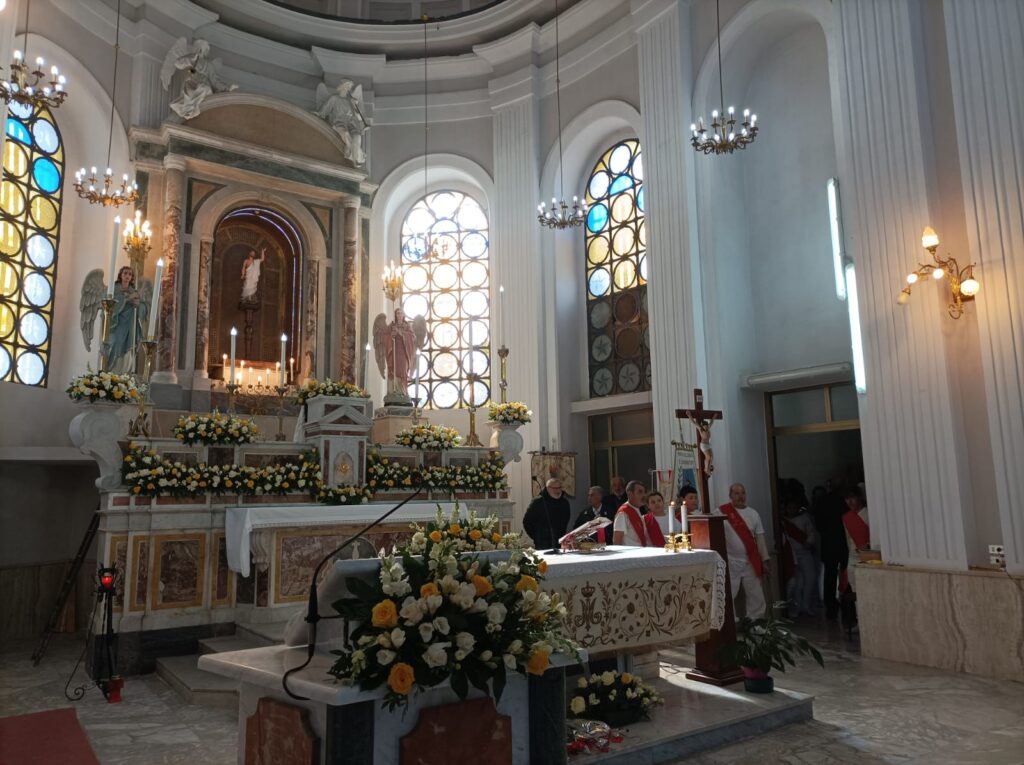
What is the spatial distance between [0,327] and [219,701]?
278 inches

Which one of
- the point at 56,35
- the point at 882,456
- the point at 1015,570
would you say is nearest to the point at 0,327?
the point at 56,35

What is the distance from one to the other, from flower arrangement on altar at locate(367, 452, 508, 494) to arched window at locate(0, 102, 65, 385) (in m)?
5.44

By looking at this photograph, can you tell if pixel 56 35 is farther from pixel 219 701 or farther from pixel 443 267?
pixel 219 701

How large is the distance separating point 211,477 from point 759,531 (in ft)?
18.7

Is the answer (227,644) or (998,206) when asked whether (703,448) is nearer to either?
(998,206)

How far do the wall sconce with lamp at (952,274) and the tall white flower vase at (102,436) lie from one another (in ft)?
25.7

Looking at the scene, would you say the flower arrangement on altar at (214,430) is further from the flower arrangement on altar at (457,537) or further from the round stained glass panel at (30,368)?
the flower arrangement on altar at (457,537)

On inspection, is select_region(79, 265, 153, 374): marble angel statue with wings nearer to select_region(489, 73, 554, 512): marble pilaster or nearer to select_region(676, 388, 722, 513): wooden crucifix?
select_region(489, 73, 554, 512): marble pilaster

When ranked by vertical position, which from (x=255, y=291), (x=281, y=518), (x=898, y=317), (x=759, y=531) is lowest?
(x=759, y=531)

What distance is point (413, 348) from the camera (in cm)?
1120

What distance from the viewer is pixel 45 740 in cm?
515

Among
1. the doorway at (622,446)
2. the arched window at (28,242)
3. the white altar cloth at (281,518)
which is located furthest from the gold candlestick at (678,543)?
the arched window at (28,242)

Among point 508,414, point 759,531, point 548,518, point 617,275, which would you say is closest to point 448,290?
point 617,275

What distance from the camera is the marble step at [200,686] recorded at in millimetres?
6098
